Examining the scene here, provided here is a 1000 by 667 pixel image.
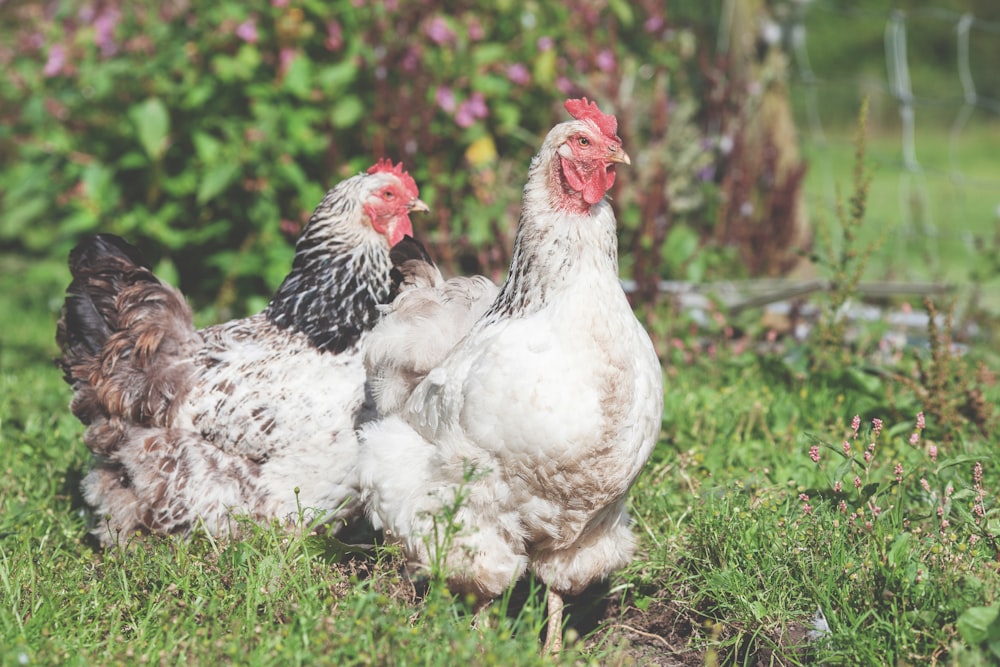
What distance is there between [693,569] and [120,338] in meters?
2.19

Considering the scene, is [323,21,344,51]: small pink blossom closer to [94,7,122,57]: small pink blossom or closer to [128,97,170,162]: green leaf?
[128,97,170,162]: green leaf

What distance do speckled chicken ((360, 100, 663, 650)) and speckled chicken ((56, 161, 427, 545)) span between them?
16.7 inches

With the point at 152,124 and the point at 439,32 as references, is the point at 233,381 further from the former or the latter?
the point at 439,32

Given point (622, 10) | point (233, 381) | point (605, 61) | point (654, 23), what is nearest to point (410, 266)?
point (233, 381)

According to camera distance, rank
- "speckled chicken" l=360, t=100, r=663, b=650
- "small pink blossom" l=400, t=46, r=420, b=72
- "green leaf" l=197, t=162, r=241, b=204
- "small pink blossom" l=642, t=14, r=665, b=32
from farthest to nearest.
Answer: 1. "small pink blossom" l=642, t=14, r=665, b=32
2. "small pink blossom" l=400, t=46, r=420, b=72
3. "green leaf" l=197, t=162, r=241, b=204
4. "speckled chicken" l=360, t=100, r=663, b=650

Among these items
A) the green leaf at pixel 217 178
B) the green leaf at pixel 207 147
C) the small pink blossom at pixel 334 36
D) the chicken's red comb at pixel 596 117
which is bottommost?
the green leaf at pixel 217 178

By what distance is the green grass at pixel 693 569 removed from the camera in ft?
7.39

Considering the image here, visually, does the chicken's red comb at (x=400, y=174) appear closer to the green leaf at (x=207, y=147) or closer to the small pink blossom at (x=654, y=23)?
the green leaf at (x=207, y=147)

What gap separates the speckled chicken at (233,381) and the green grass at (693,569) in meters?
0.21

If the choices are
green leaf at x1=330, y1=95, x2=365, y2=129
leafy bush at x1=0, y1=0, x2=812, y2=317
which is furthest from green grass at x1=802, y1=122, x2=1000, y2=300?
green leaf at x1=330, y1=95, x2=365, y2=129

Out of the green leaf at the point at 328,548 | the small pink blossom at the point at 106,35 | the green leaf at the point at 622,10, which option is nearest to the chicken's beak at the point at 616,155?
the green leaf at the point at 328,548

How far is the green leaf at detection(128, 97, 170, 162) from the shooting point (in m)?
4.92

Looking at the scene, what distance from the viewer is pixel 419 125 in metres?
5.18

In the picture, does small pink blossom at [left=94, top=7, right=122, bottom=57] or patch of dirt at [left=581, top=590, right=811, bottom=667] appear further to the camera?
small pink blossom at [left=94, top=7, right=122, bottom=57]
